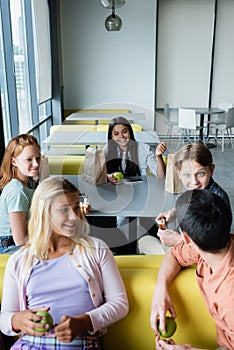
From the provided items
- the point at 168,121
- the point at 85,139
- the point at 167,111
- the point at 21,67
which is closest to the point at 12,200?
the point at 85,139

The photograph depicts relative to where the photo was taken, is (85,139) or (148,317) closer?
(148,317)

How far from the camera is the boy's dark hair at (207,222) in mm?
1107

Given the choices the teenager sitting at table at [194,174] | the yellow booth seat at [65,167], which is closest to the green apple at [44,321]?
the teenager sitting at table at [194,174]

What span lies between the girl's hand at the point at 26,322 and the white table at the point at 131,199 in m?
0.94

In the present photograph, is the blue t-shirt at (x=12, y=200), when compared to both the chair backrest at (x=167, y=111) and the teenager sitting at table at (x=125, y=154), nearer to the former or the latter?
the teenager sitting at table at (x=125, y=154)

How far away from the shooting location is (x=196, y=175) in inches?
77.5

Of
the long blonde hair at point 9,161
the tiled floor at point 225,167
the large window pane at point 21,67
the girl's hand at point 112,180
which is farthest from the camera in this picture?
the tiled floor at point 225,167

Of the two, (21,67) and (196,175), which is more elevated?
(21,67)

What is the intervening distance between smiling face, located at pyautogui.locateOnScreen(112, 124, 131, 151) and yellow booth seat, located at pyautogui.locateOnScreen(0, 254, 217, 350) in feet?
5.25

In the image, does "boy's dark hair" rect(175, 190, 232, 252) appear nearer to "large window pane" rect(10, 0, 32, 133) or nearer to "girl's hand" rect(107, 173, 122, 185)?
"girl's hand" rect(107, 173, 122, 185)

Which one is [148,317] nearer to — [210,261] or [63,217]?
[210,261]

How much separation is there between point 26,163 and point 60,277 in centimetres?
89

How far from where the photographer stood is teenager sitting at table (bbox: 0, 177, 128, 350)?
1.27m

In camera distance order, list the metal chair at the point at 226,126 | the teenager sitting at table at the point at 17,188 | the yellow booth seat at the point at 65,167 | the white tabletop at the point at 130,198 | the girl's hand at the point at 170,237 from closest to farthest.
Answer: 1. the girl's hand at the point at 170,237
2. the teenager sitting at table at the point at 17,188
3. the white tabletop at the point at 130,198
4. the yellow booth seat at the point at 65,167
5. the metal chair at the point at 226,126
